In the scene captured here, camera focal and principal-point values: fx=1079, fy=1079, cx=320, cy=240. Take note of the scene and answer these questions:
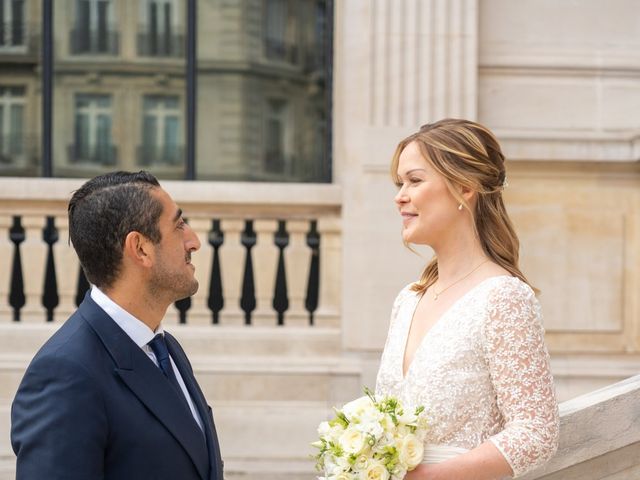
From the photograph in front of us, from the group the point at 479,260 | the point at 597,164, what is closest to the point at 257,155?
the point at 597,164

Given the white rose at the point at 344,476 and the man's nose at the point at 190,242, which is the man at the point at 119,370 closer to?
the man's nose at the point at 190,242

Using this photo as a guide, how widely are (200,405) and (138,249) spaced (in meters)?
0.48

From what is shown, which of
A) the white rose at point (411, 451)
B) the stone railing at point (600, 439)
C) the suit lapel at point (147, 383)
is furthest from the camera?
the stone railing at point (600, 439)

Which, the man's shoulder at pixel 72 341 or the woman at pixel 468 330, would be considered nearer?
the man's shoulder at pixel 72 341

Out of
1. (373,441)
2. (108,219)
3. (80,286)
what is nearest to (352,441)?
(373,441)

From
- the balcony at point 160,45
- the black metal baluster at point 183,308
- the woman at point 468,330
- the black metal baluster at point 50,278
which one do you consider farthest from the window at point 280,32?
the woman at point 468,330

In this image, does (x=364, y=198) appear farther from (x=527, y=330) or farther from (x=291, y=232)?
(x=527, y=330)

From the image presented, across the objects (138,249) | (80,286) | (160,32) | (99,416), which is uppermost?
(160,32)

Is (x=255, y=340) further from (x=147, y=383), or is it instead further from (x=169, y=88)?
(x=147, y=383)

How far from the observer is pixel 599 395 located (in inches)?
165

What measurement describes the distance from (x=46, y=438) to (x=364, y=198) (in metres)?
5.42

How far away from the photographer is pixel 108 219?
2715 mm

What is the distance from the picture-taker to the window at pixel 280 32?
27.4ft

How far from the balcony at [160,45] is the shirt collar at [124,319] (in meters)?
5.79
